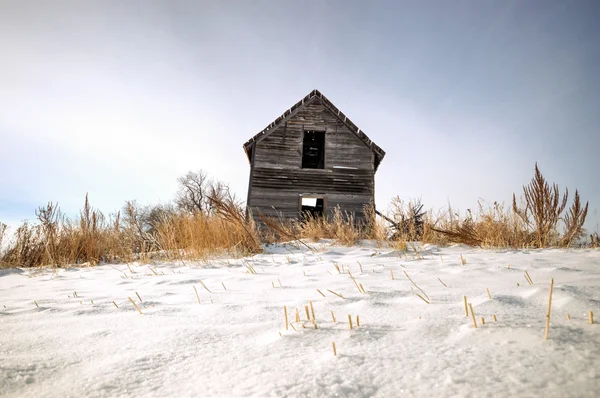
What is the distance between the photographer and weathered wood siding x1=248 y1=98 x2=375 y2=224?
10.5 meters

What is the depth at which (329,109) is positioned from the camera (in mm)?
11336

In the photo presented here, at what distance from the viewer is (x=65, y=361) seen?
88cm

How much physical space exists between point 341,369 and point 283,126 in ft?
35.8

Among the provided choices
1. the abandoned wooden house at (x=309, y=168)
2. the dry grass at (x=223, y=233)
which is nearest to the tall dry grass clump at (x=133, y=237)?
the dry grass at (x=223, y=233)

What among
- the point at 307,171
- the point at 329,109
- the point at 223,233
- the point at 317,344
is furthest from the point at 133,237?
the point at 329,109

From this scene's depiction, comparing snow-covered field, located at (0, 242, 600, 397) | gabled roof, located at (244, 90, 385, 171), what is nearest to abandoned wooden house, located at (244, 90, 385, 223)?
gabled roof, located at (244, 90, 385, 171)

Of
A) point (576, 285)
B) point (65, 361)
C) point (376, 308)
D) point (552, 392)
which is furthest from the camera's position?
point (576, 285)

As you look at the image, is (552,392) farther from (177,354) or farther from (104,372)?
(104,372)

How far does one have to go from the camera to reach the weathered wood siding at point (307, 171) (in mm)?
10484

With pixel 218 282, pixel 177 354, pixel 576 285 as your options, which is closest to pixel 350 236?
pixel 218 282

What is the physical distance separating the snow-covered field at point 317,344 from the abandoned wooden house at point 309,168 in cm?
855

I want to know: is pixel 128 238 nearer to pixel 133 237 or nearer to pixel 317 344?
pixel 133 237

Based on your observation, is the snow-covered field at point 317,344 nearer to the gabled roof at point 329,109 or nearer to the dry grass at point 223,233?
the dry grass at point 223,233

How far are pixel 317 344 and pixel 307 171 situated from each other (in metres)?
9.93
